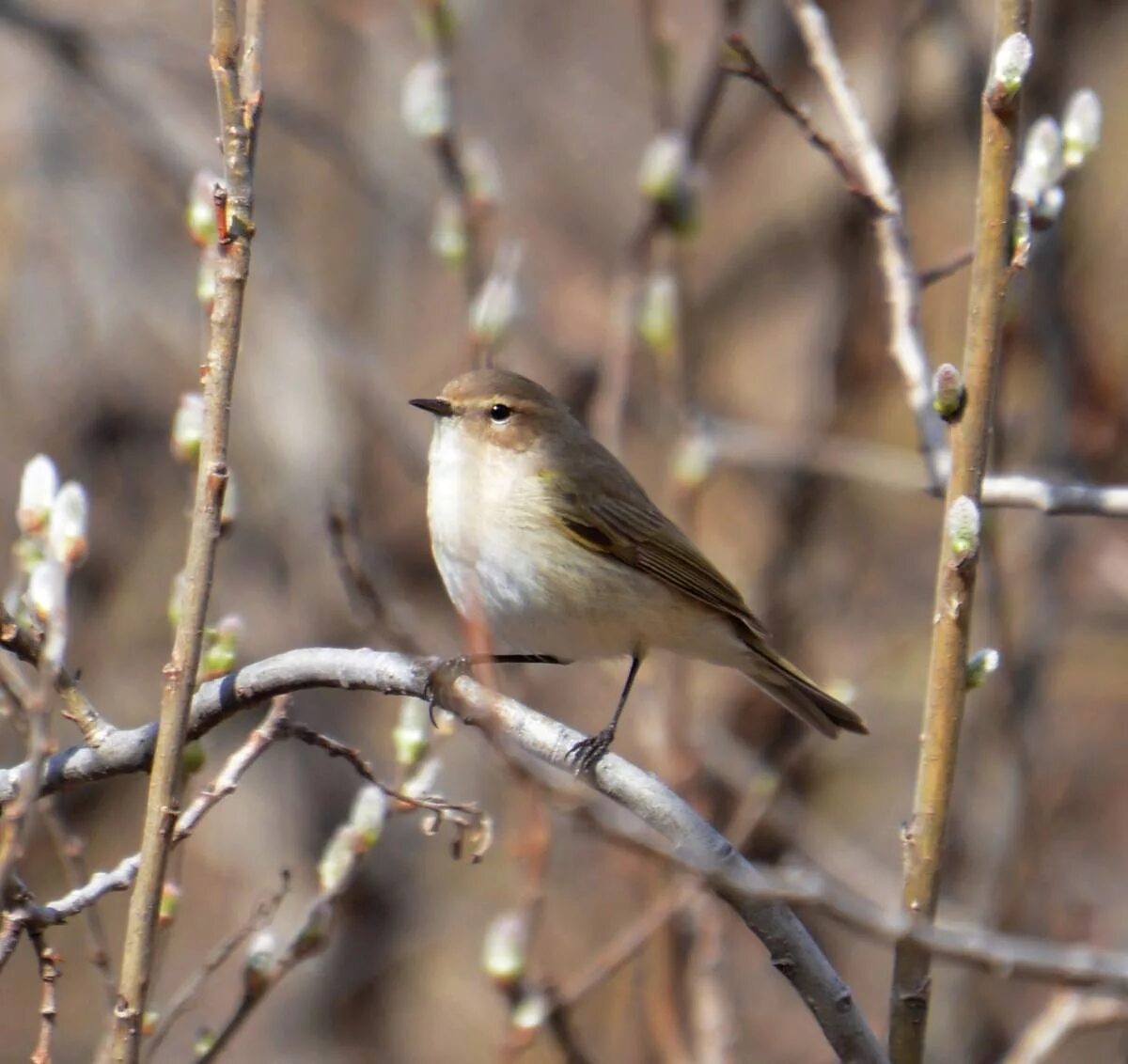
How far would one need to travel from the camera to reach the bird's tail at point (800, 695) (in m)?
3.71

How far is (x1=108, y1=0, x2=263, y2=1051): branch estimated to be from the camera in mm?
1548

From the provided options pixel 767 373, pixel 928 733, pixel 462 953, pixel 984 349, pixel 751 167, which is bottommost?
pixel 462 953

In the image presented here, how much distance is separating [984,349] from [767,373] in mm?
4604

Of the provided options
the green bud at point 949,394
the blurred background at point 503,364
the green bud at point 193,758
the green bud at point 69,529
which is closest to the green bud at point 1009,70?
the green bud at point 949,394

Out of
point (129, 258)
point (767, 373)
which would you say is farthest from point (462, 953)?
point (129, 258)

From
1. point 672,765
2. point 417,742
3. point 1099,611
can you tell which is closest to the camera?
point 417,742

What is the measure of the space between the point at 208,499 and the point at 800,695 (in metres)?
2.44

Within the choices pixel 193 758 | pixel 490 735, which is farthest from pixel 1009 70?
pixel 193 758

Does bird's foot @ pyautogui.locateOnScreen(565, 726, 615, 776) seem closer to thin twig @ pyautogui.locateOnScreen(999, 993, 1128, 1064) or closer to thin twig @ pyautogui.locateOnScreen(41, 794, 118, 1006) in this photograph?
thin twig @ pyautogui.locateOnScreen(41, 794, 118, 1006)

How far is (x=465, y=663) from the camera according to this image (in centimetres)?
283

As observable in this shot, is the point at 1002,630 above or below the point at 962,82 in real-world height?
below

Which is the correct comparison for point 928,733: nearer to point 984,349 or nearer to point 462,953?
point 984,349

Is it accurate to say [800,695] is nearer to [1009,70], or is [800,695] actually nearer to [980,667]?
[980,667]

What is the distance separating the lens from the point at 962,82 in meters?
6.07
